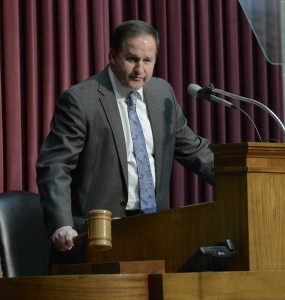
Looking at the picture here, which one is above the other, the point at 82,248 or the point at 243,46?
the point at 243,46

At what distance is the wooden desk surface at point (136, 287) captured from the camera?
84.4 inches

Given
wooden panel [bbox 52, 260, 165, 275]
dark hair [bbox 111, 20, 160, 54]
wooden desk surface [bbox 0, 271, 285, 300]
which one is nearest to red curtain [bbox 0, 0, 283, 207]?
dark hair [bbox 111, 20, 160, 54]

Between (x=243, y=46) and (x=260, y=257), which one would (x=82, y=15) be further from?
(x=260, y=257)

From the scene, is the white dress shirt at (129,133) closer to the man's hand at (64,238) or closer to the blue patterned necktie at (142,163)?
the blue patterned necktie at (142,163)

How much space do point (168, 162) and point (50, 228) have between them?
67 cm

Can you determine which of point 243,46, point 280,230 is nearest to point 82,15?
point 243,46

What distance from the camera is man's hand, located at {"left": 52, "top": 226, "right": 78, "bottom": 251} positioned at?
2.94m

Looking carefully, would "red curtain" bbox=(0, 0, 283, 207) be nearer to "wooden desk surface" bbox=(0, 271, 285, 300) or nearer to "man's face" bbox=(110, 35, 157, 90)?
"man's face" bbox=(110, 35, 157, 90)

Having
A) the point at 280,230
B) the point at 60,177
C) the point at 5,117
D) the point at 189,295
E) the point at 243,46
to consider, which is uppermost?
the point at 243,46

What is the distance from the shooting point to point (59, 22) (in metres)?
4.62

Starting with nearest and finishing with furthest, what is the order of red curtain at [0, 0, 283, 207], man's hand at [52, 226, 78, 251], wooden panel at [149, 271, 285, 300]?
wooden panel at [149, 271, 285, 300] → man's hand at [52, 226, 78, 251] → red curtain at [0, 0, 283, 207]

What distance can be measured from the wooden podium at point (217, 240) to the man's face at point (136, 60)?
0.88m

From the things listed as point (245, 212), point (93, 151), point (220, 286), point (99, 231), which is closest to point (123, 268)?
point (99, 231)

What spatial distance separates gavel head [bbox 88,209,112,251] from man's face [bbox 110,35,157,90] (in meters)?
1.34
